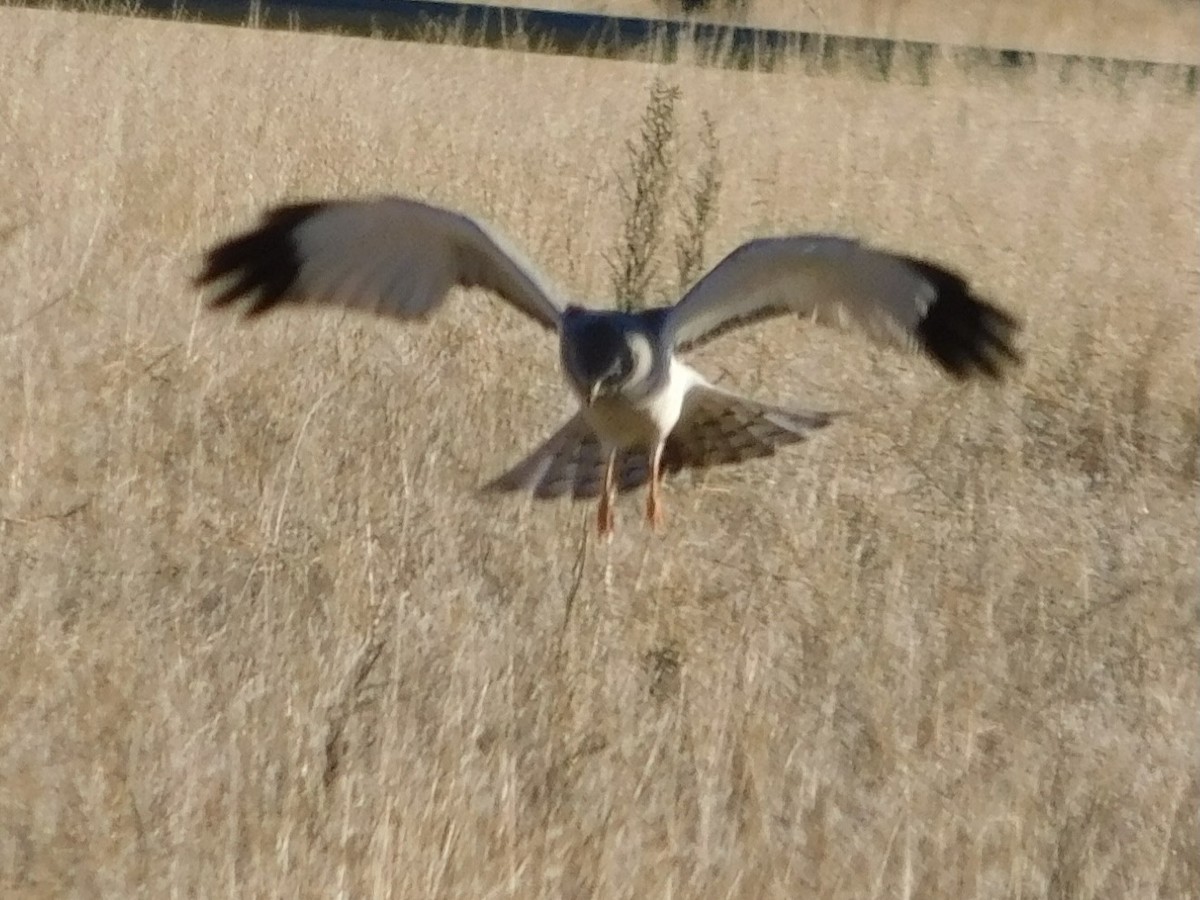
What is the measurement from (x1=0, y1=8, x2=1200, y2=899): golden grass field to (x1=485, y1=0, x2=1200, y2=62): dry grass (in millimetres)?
5008

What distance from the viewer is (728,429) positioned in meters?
4.99

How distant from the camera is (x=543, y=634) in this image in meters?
4.60

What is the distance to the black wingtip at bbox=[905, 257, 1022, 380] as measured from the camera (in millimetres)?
4297

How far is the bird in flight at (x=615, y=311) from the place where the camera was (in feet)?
14.0

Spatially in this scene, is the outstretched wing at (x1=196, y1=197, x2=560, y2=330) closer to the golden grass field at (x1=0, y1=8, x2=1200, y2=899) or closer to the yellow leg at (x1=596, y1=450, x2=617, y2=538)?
the yellow leg at (x1=596, y1=450, x2=617, y2=538)

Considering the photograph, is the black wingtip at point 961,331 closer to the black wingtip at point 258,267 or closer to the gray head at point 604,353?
the gray head at point 604,353

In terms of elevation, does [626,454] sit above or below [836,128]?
below

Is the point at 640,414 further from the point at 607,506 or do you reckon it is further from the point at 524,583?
the point at 524,583

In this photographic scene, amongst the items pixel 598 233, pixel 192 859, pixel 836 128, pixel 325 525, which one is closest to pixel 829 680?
pixel 325 525

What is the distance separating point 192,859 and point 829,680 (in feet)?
5.54

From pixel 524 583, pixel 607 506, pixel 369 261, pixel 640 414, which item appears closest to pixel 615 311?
pixel 640 414

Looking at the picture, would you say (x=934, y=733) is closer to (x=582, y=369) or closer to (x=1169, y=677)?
(x=1169, y=677)

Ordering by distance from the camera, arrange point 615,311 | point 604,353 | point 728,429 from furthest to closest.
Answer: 1. point 728,429
2. point 615,311
3. point 604,353

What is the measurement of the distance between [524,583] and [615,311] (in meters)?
0.79
